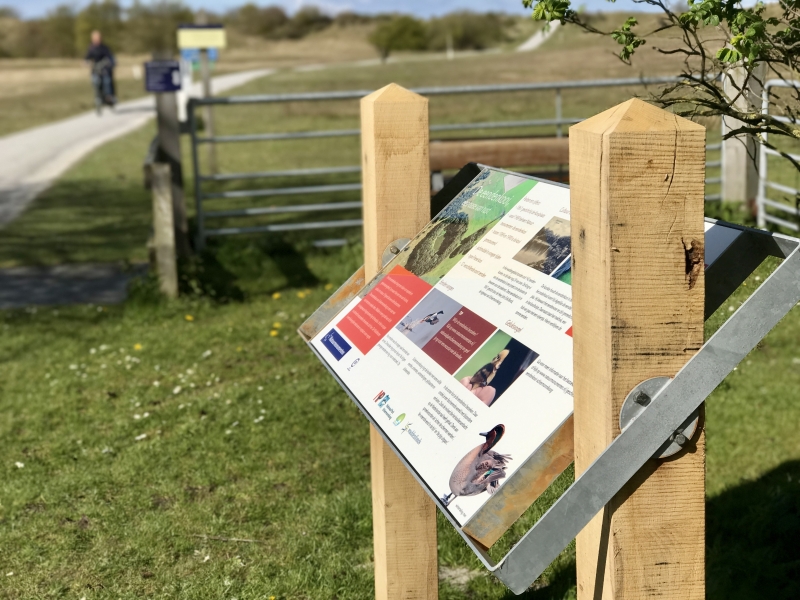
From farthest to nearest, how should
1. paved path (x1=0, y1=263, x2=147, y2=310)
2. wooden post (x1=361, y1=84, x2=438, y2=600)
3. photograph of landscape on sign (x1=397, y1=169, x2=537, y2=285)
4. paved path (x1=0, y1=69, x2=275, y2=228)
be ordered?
paved path (x1=0, y1=69, x2=275, y2=228)
paved path (x1=0, y1=263, x2=147, y2=310)
wooden post (x1=361, y1=84, x2=438, y2=600)
photograph of landscape on sign (x1=397, y1=169, x2=537, y2=285)

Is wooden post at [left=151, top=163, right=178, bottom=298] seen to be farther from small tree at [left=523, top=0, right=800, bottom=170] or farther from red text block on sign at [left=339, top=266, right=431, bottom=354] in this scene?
small tree at [left=523, top=0, right=800, bottom=170]

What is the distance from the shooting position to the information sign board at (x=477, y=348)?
71.9 inches

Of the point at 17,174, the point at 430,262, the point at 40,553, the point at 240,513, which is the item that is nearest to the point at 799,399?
the point at 240,513

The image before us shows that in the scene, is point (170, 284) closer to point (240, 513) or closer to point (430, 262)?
point (240, 513)

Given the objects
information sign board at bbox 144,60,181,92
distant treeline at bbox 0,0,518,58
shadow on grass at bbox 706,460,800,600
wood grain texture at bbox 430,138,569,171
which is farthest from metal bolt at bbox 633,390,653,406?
distant treeline at bbox 0,0,518,58

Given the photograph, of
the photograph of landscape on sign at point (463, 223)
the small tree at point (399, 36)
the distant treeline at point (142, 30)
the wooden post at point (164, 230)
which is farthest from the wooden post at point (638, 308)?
the distant treeline at point (142, 30)

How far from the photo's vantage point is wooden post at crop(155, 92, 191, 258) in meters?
8.03

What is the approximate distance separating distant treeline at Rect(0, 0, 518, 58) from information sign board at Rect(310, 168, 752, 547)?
7681 cm

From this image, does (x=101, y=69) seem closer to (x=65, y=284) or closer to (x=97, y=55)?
(x=97, y=55)

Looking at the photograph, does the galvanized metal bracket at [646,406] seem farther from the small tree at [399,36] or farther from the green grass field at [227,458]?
the small tree at [399,36]

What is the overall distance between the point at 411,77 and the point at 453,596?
41115mm

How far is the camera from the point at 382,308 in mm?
2570

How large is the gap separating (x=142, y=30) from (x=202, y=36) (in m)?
A: 79.5

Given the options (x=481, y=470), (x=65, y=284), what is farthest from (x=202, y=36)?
(x=481, y=470)
